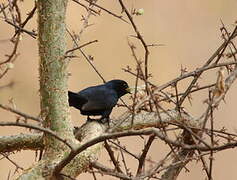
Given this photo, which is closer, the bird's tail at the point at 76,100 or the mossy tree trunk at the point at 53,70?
the mossy tree trunk at the point at 53,70

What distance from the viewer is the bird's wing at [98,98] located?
2750mm

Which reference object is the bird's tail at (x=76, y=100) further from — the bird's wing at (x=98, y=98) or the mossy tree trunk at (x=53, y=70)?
the mossy tree trunk at (x=53, y=70)

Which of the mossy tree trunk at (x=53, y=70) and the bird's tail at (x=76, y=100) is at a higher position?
the bird's tail at (x=76, y=100)

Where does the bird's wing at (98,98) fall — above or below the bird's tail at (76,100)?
above

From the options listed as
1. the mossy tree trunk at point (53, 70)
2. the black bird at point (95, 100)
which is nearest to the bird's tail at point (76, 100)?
the black bird at point (95, 100)

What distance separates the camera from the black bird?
2.72 m

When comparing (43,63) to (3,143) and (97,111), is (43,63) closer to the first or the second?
(3,143)

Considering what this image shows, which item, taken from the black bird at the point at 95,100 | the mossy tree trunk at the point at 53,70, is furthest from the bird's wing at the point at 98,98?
the mossy tree trunk at the point at 53,70

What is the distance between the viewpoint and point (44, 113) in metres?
1.95

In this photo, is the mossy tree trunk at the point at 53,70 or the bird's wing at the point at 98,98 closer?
the mossy tree trunk at the point at 53,70

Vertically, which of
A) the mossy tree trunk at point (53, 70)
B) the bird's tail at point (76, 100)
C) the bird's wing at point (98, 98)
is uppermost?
the bird's wing at point (98, 98)

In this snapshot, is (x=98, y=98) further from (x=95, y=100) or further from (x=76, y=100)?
(x=76, y=100)

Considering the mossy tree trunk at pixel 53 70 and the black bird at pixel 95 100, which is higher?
the black bird at pixel 95 100

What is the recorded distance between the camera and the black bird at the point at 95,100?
2719mm
